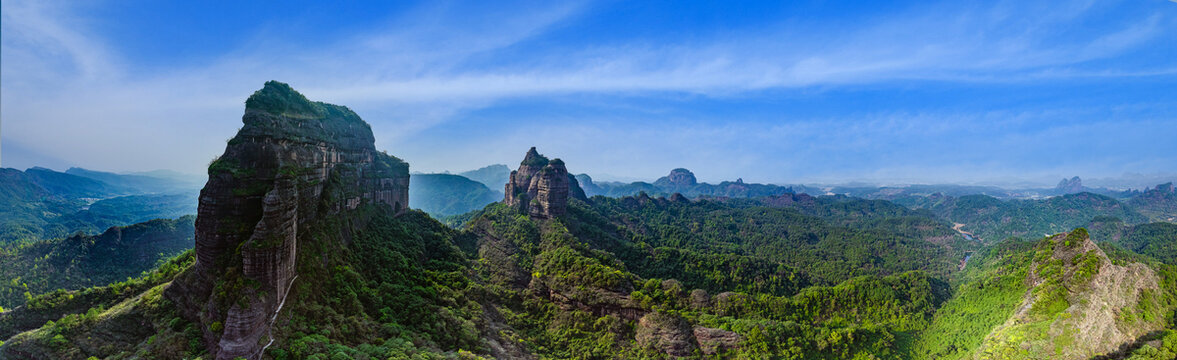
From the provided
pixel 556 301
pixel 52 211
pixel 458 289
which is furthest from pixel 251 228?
pixel 52 211

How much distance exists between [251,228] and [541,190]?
55.8 m

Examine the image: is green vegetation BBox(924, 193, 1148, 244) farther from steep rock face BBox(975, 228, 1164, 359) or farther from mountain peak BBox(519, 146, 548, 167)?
mountain peak BBox(519, 146, 548, 167)

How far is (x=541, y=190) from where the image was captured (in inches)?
3135

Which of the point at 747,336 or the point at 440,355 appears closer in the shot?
the point at 440,355

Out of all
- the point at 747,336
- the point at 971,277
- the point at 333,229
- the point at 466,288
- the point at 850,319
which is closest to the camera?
the point at 333,229

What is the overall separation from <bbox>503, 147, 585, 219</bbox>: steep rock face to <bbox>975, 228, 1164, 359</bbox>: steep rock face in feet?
198

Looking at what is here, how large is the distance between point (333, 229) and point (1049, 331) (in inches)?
2552

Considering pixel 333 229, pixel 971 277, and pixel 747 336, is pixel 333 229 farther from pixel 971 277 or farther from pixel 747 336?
pixel 971 277

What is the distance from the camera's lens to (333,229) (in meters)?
35.9

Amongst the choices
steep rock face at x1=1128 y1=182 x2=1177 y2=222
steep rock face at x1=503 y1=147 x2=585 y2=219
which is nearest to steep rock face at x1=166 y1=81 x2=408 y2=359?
steep rock face at x1=503 y1=147 x2=585 y2=219

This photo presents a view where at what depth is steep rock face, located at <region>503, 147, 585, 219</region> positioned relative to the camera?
78.1 metres

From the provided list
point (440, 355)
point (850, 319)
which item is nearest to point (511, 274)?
point (440, 355)

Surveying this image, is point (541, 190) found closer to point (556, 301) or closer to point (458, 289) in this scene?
point (556, 301)

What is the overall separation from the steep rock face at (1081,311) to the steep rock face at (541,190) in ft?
198
